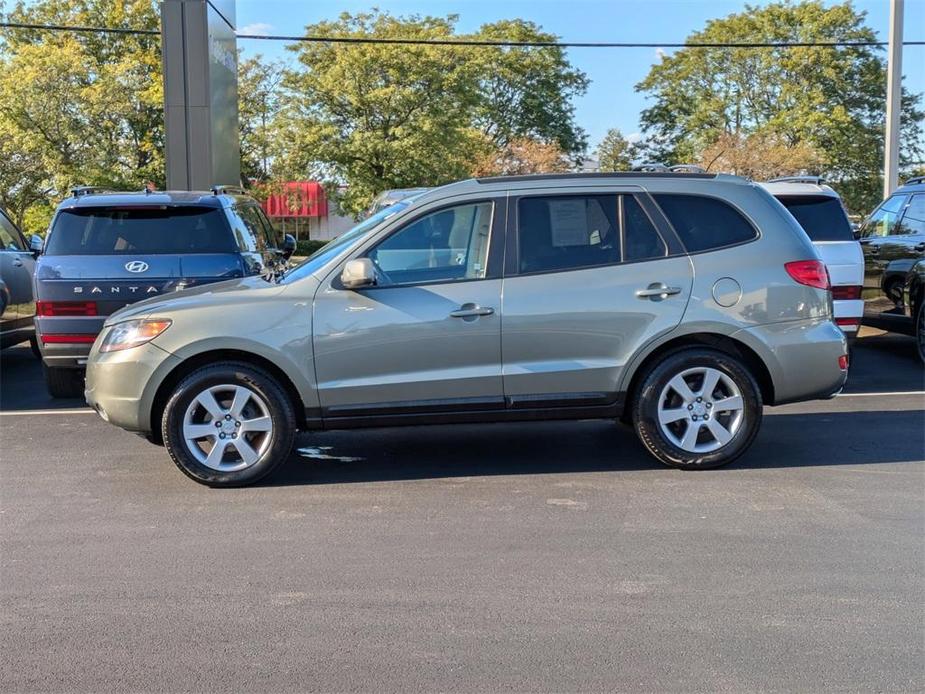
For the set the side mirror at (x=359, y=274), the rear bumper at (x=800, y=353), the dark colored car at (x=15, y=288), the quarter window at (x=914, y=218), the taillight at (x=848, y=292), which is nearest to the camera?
the side mirror at (x=359, y=274)

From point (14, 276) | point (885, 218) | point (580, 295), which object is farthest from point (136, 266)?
point (885, 218)

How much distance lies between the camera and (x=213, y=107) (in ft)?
51.5

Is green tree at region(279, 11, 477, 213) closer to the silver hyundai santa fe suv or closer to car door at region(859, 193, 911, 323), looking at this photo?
car door at region(859, 193, 911, 323)

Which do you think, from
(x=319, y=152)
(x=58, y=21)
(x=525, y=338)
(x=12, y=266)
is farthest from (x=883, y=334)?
(x=58, y=21)

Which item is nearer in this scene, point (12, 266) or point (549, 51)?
point (12, 266)

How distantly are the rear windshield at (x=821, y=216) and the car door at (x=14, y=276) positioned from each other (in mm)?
7779

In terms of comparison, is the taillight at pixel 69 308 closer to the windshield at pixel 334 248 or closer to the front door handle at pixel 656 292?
the windshield at pixel 334 248

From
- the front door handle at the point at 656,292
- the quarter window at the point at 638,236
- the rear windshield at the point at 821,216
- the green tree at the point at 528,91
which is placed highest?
the green tree at the point at 528,91

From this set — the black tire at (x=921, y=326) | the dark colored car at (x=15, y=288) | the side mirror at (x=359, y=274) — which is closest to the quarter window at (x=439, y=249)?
the side mirror at (x=359, y=274)

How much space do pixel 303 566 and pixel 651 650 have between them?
1747mm

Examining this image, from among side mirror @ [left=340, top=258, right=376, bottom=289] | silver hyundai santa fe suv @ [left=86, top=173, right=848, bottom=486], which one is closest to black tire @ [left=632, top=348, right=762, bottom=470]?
silver hyundai santa fe suv @ [left=86, top=173, right=848, bottom=486]

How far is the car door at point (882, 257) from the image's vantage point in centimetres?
1083

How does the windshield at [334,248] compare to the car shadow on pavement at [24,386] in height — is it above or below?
above

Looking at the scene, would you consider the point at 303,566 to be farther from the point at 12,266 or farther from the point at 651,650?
the point at 12,266
